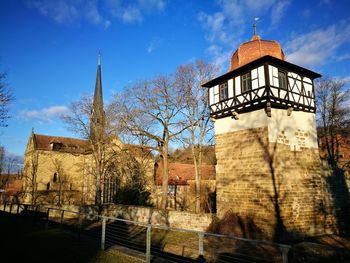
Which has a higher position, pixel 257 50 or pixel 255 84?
pixel 257 50

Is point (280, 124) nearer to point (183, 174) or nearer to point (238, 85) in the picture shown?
point (238, 85)

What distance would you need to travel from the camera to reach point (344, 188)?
1673 centimetres

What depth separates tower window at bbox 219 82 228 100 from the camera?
53.0ft

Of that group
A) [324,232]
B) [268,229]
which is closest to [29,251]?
[268,229]

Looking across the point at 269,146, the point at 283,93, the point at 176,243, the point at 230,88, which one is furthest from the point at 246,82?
Result: the point at 176,243

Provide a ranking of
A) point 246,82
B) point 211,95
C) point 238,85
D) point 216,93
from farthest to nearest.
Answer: point 211,95 < point 216,93 < point 238,85 < point 246,82

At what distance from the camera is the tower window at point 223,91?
16161 mm

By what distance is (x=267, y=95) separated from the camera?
13.5 metres

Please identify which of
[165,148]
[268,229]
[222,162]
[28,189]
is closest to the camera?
[268,229]

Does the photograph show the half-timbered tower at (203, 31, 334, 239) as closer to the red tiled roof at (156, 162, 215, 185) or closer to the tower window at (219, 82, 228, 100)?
the tower window at (219, 82, 228, 100)

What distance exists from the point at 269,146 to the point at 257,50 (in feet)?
20.6

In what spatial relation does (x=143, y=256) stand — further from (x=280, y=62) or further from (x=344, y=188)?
(x=344, y=188)

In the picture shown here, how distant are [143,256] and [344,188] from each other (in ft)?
49.5

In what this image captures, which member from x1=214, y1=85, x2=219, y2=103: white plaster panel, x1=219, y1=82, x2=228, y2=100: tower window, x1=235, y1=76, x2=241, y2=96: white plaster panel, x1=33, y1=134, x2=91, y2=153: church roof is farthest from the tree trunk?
x1=33, y1=134, x2=91, y2=153: church roof
